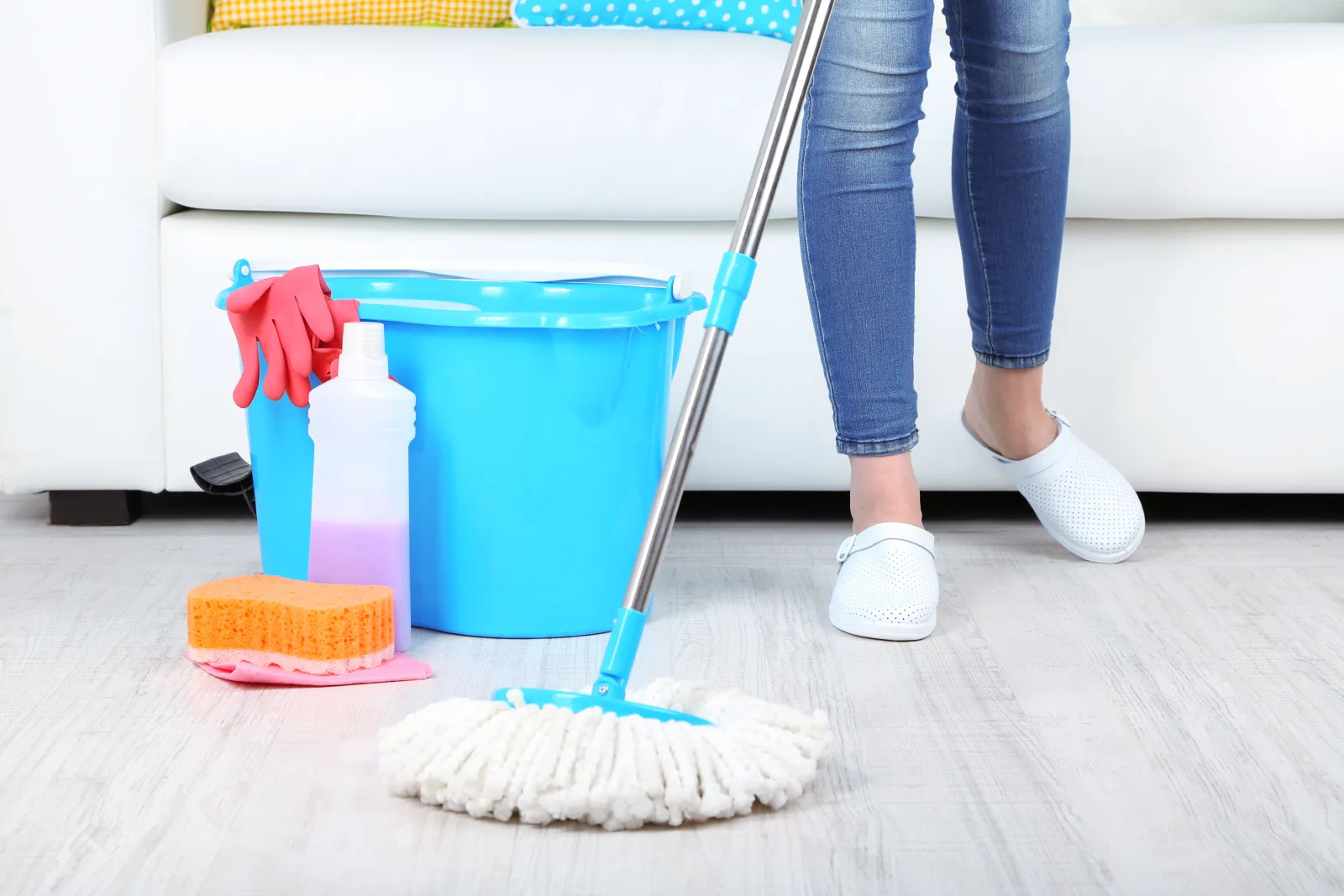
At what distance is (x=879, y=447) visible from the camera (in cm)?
113

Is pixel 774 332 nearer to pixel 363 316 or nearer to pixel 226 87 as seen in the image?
pixel 363 316

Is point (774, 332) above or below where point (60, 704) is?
above

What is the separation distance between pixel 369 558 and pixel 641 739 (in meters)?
0.38

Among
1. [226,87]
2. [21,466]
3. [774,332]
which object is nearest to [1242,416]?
[774,332]

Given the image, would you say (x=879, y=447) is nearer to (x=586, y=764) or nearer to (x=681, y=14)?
(x=586, y=764)

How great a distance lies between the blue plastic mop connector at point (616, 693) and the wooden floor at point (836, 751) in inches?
2.8

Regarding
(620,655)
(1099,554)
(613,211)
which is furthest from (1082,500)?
(620,655)

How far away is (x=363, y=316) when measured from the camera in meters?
1.06

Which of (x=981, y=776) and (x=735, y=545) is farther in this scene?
(x=735, y=545)

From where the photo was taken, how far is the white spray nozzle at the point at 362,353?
1.01 metres

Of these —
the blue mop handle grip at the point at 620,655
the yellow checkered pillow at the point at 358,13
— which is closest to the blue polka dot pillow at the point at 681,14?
the yellow checkered pillow at the point at 358,13

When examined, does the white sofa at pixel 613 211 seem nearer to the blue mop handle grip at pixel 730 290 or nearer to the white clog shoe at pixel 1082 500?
the white clog shoe at pixel 1082 500

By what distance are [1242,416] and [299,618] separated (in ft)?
3.18

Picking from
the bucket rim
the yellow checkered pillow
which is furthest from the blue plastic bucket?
the yellow checkered pillow
